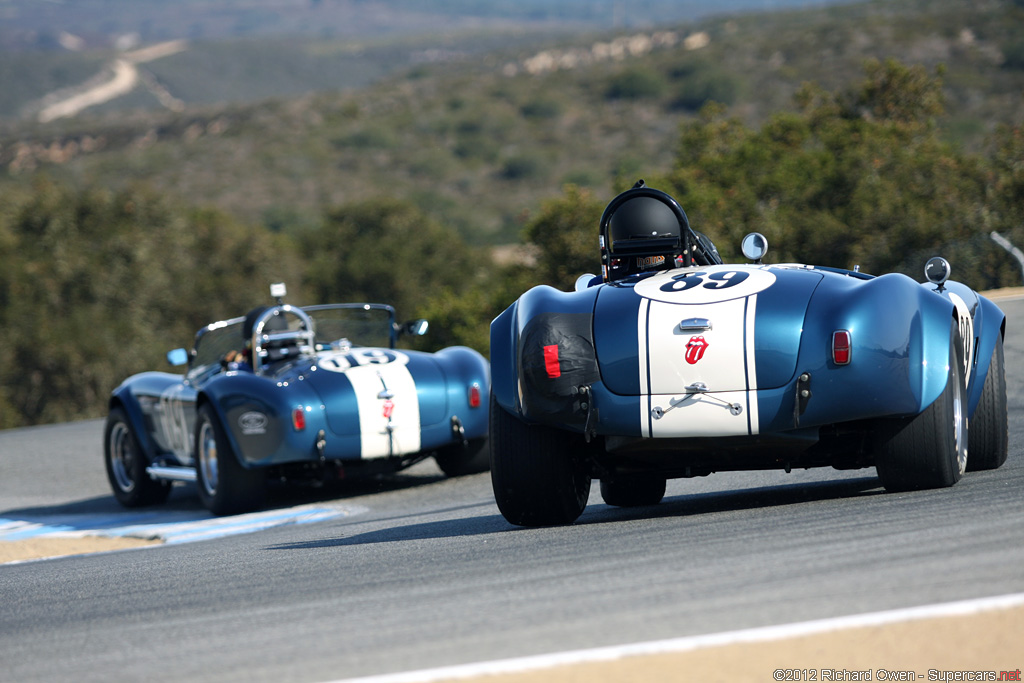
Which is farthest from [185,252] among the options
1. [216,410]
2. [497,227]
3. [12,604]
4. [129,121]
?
[129,121]

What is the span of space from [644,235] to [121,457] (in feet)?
23.6

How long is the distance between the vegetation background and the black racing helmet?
9.56 metres

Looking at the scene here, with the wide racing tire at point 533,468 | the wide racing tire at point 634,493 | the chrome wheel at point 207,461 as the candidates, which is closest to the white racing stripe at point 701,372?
the wide racing tire at point 533,468

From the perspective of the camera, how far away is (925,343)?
17.5 feet

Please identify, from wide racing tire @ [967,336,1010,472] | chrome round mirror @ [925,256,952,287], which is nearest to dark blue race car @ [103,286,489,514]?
wide racing tire @ [967,336,1010,472]

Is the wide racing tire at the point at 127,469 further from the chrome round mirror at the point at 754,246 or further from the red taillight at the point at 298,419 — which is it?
the chrome round mirror at the point at 754,246

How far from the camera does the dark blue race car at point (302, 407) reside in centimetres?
984

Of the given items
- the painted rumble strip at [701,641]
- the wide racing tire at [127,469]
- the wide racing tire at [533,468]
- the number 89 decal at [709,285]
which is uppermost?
the number 89 decal at [709,285]

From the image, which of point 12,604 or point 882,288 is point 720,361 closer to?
point 882,288

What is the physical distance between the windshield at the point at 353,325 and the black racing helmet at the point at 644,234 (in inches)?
205

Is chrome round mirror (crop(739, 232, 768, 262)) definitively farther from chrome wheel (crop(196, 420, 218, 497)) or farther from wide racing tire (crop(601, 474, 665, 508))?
chrome wheel (crop(196, 420, 218, 497))

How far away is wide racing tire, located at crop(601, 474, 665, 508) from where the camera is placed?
23.5 feet

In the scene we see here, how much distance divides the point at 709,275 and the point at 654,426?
73 cm

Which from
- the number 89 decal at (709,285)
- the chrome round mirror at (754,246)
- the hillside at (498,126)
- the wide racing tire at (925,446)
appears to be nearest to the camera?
the wide racing tire at (925,446)
